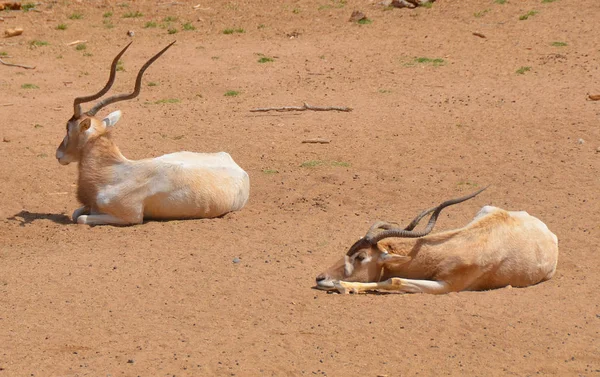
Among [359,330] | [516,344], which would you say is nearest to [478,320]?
[516,344]

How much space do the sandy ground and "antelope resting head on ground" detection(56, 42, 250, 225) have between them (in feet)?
0.73

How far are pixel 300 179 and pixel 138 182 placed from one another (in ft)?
7.27

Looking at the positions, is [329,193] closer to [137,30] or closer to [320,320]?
[320,320]

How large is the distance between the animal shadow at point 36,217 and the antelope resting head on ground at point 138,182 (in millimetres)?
203

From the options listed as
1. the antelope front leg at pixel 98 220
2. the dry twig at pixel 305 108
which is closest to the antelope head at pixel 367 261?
the antelope front leg at pixel 98 220

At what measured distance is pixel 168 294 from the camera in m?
8.06

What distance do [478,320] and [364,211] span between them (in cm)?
328

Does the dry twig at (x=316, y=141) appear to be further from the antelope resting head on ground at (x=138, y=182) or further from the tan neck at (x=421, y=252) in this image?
the tan neck at (x=421, y=252)

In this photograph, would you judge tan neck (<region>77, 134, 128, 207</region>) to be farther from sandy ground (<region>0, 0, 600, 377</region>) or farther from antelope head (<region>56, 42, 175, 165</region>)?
sandy ground (<region>0, 0, 600, 377</region>)

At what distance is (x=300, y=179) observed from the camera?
38.2ft

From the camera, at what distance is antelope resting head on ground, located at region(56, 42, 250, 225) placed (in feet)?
33.0

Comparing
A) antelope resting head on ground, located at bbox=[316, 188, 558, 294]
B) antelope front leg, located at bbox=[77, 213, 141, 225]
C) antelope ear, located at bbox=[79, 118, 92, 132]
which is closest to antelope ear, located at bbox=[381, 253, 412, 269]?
antelope resting head on ground, located at bbox=[316, 188, 558, 294]

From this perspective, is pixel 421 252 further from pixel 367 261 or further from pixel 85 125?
pixel 85 125

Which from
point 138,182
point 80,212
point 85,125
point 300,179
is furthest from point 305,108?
point 80,212
